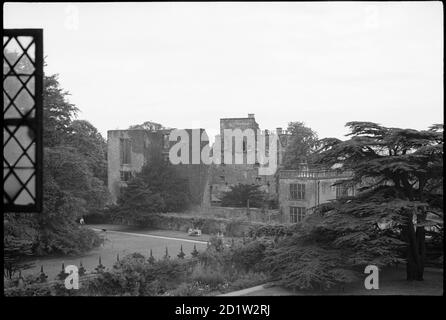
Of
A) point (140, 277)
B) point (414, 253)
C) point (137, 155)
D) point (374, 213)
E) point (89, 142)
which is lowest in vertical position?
point (140, 277)

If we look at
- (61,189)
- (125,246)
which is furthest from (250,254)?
(61,189)

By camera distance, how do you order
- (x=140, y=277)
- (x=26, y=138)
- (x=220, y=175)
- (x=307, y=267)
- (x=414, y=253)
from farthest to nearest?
(x=220, y=175)
(x=140, y=277)
(x=414, y=253)
(x=307, y=267)
(x=26, y=138)

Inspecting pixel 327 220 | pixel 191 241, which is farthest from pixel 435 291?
pixel 191 241

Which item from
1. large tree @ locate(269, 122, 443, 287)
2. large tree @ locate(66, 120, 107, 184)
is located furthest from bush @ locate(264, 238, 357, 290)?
large tree @ locate(66, 120, 107, 184)

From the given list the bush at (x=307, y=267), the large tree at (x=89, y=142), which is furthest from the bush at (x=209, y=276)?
the large tree at (x=89, y=142)

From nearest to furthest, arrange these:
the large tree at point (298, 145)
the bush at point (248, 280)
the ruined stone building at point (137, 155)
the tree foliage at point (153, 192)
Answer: the bush at point (248, 280) → the large tree at point (298, 145) → the tree foliage at point (153, 192) → the ruined stone building at point (137, 155)

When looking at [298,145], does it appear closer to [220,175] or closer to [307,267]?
[220,175]

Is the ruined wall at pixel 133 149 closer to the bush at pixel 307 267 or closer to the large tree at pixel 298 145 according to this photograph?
the large tree at pixel 298 145
